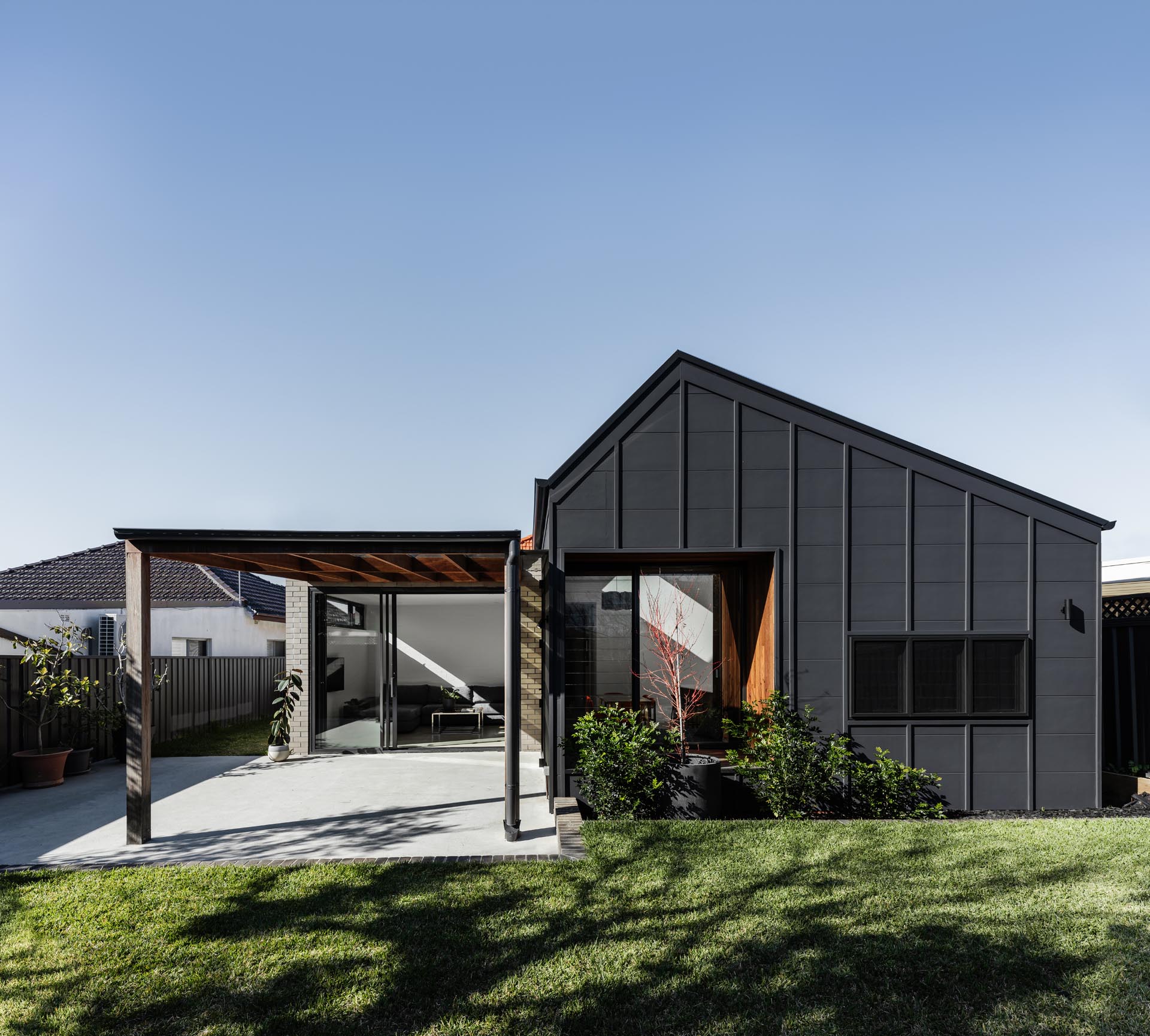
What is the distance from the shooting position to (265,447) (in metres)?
20.7

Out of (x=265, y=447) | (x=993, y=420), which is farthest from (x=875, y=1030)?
(x=265, y=447)

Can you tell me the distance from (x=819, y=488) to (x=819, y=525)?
0.42m

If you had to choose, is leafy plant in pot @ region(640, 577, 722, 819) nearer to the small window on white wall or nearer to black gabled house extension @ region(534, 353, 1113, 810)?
black gabled house extension @ region(534, 353, 1113, 810)

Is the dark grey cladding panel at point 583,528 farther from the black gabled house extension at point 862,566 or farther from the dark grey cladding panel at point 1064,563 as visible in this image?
the dark grey cladding panel at point 1064,563

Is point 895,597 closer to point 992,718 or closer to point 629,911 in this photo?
point 992,718

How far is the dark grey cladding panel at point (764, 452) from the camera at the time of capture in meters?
8.27

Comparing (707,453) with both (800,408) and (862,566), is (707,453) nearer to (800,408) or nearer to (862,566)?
(800,408)

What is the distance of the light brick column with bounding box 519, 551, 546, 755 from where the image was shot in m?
11.7

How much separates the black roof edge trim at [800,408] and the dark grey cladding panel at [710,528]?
1343mm

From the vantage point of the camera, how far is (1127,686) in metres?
9.20

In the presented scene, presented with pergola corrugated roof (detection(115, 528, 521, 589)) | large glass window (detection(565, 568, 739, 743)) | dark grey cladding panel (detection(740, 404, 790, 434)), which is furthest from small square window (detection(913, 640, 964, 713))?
pergola corrugated roof (detection(115, 528, 521, 589))

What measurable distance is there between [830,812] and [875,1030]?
4.38 m

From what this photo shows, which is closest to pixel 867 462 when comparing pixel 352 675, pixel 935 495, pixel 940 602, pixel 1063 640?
pixel 935 495

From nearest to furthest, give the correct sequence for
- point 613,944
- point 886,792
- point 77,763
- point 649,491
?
1. point 613,944
2. point 886,792
3. point 649,491
4. point 77,763
